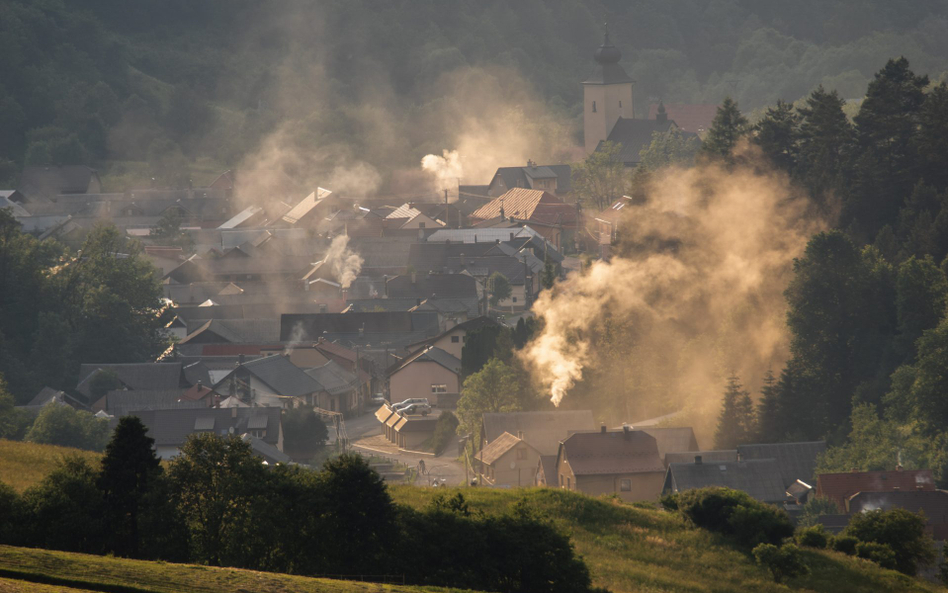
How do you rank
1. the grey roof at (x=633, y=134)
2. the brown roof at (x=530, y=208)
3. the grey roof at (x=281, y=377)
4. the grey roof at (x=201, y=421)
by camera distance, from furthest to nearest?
the grey roof at (x=633, y=134) → the brown roof at (x=530, y=208) → the grey roof at (x=281, y=377) → the grey roof at (x=201, y=421)

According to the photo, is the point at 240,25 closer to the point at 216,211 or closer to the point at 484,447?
the point at 216,211

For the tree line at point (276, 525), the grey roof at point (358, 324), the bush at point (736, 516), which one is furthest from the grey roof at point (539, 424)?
the tree line at point (276, 525)

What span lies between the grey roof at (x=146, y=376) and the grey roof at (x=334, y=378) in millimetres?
6094

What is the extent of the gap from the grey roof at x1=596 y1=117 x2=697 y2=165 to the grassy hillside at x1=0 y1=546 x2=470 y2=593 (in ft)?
283

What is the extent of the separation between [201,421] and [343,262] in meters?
30.4

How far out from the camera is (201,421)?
44.8 metres

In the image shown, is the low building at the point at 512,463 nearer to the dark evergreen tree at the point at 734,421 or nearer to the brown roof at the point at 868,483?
the dark evergreen tree at the point at 734,421

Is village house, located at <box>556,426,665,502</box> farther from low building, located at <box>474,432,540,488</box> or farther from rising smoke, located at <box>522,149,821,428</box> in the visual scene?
rising smoke, located at <box>522,149,821,428</box>

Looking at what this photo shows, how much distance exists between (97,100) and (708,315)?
90.8 metres

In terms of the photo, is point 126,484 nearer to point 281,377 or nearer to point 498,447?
point 498,447

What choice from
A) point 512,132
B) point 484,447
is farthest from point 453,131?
point 484,447

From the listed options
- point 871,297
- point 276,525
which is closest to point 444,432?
point 871,297

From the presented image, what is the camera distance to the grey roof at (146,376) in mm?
52812

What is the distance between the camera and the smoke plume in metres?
72.6
